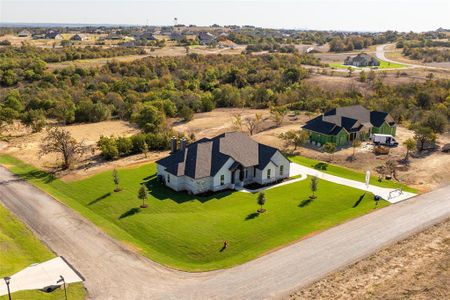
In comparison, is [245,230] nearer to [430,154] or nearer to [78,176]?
[78,176]

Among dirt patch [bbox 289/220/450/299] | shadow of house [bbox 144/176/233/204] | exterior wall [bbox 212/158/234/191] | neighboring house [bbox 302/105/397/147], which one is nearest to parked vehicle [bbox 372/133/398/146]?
neighboring house [bbox 302/105/397/147]

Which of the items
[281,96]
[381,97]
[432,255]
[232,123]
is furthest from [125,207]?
[381,97]

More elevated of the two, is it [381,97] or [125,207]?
[381,97]

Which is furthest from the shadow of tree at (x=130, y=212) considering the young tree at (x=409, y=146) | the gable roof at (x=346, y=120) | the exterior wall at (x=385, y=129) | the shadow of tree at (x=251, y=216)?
the exterior wall at (x=385, y=129)

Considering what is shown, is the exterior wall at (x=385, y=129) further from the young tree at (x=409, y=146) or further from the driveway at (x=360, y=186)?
the driveway at (x=360, y=186)

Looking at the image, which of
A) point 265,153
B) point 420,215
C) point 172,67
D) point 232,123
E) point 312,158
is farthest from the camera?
point 172,67

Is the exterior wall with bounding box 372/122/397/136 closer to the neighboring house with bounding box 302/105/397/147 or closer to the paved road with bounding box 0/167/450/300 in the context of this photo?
the neighboring house with bounding box 302/105/397/147

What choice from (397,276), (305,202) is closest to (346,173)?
(305,202)
